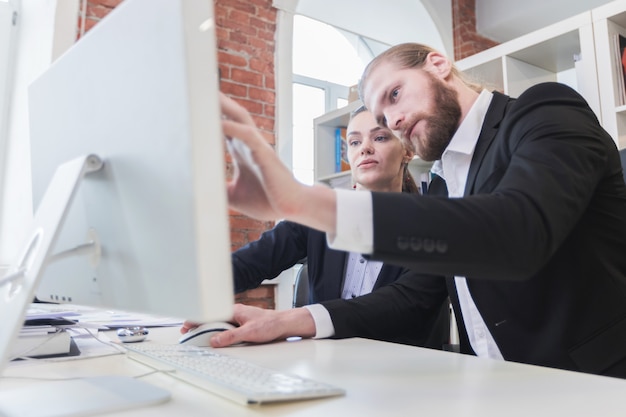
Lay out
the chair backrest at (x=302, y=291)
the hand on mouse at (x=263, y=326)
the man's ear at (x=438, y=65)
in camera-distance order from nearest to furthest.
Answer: the hand on mouse at (x=263, y=326), the man's ear at (x=438, y=65), the chair backrest at (x=302, y=291)

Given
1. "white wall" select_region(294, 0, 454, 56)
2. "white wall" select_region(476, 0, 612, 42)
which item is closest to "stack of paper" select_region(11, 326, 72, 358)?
"white wall" select_region(294, 0, 454, 56)

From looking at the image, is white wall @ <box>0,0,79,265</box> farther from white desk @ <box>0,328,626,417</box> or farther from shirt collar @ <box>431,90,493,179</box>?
shirt collar @ <box>431,90,493,179</box>

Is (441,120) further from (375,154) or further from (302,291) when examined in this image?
(302,291)

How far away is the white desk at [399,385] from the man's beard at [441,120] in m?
0.51

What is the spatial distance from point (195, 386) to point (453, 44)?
3.85 metres

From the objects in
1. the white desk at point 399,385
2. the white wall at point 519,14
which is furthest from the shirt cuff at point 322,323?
the white wall at point 519,14

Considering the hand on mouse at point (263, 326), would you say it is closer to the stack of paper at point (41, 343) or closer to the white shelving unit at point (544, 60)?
the stack of paper at point (41, 343)

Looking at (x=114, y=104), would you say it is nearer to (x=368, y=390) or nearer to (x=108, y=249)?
(x=108, y=249)

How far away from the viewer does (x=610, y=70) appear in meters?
2.08

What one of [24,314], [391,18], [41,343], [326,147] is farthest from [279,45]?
[24,314]

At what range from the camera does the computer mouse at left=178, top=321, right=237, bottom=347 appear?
99cm

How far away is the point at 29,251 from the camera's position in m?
0.60

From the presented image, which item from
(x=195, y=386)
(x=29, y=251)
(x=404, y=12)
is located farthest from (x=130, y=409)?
(x=404, y=12)

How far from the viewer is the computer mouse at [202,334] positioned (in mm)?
985
